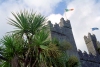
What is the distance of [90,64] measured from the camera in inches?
989

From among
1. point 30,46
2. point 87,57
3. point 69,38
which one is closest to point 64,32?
point 69,38

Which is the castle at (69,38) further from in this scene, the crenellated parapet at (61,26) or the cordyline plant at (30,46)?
the cordyline plant at (30,46)

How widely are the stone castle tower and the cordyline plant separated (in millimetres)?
11874

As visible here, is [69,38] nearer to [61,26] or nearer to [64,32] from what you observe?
[64,32]

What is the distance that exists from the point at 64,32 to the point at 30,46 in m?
14.7

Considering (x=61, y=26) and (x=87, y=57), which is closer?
(x=61, y=26)

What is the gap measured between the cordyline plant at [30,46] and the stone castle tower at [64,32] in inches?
467

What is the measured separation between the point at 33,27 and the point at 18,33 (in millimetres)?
782

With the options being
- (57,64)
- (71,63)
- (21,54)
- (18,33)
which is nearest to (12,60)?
(21,54)

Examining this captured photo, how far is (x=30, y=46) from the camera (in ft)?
28.0

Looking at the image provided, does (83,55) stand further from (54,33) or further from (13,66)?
(13,66)

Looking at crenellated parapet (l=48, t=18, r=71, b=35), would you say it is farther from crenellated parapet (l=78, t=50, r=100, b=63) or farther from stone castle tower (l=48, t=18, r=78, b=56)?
crenellated parapet (l=78, t=50, r=100, b=63)

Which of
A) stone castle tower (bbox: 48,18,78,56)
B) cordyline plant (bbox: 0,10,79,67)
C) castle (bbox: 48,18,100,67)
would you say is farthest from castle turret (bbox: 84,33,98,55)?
cordyline plant (bbox: 0,10,79,67)

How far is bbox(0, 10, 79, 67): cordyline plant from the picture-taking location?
8.29 meters
